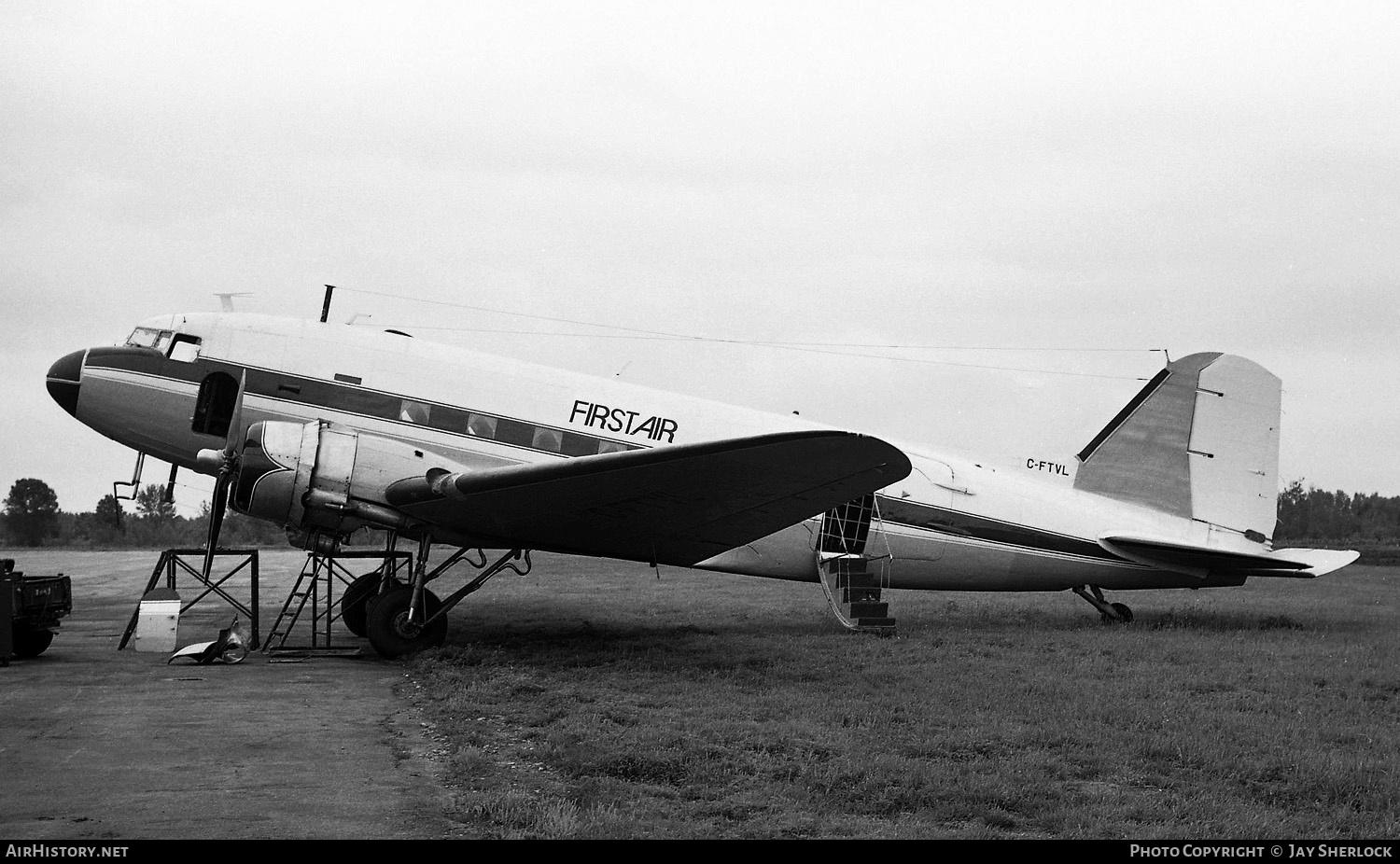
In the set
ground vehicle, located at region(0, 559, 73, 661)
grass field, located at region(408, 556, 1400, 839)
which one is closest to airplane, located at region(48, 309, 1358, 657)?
grass field, located at region(408, 556, 1400, 839)

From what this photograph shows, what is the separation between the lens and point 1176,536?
14961 mm

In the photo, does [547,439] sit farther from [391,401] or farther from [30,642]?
[30,642]

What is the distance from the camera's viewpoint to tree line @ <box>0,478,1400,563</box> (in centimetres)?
5588

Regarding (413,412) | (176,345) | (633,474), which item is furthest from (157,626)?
(633,474)

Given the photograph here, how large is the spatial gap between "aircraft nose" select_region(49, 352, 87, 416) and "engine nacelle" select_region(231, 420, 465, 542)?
2.88 m

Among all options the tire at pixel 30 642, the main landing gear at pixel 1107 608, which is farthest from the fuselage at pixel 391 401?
the main landing gear at pixel 1107 608

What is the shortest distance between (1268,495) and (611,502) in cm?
1024

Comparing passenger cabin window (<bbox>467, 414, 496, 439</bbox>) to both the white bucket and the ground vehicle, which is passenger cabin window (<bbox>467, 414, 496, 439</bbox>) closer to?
the white bucket

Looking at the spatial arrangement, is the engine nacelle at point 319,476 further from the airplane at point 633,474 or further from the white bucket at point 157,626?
the white bucket at point 157,626

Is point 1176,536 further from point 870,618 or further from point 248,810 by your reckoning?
point 248,810

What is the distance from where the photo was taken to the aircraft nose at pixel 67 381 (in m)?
12.6

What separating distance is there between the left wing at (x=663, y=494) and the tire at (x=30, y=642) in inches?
155
